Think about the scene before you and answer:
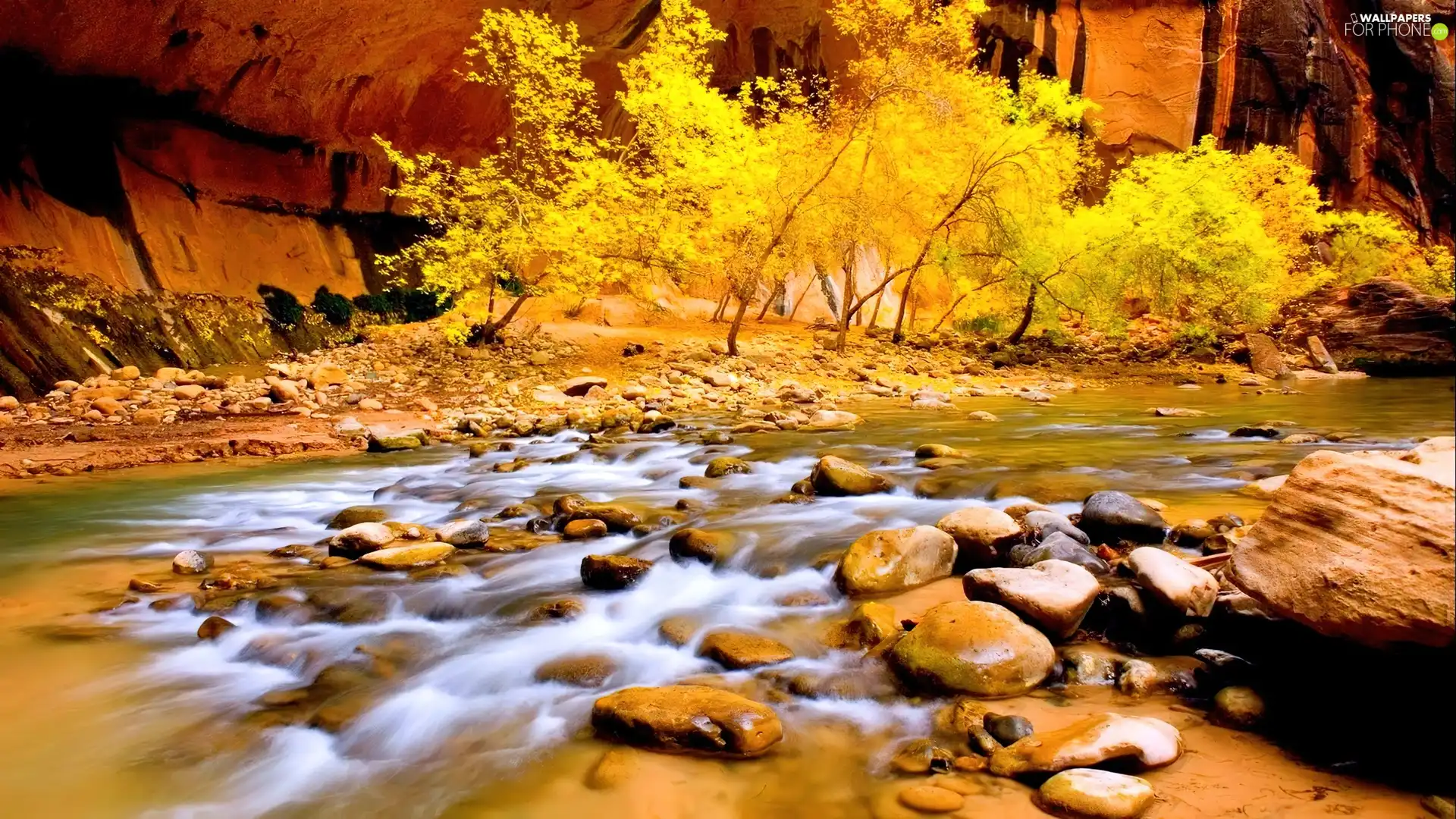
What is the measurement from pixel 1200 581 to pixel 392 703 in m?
3.48

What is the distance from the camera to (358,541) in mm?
5273

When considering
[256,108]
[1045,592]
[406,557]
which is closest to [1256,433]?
[1045,592]

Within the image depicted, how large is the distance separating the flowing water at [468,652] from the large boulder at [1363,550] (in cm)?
52

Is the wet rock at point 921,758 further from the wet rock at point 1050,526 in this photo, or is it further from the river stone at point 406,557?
the river stone at point 406,557

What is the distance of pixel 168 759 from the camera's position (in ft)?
9.73

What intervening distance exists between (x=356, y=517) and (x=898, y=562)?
4.20 m

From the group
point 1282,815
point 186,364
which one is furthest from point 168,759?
point 186,364

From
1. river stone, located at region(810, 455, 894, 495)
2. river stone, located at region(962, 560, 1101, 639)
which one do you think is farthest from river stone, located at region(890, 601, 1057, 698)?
river stone, located at region(810, 455, 894, 495)

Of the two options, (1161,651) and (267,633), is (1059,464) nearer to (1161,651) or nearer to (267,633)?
(1161,651)

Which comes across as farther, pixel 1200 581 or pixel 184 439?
pixel 184 439

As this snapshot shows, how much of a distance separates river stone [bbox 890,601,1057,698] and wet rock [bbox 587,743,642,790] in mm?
1151

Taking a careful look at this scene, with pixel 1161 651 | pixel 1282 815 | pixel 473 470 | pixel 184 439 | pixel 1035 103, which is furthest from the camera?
pixel 1035 103

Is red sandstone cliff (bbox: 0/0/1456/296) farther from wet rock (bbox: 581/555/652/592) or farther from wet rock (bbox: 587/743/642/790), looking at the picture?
wet rock (bbox: 587/743/642/790)

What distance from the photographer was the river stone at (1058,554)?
3.93 m
